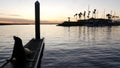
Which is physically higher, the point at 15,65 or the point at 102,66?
the point at 15,65

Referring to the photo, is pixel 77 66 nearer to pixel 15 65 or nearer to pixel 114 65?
pixel 114 65

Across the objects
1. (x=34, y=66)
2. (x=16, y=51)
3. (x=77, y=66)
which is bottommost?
(x=77, y=66)

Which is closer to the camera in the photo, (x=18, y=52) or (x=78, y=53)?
(x=18, y=52)

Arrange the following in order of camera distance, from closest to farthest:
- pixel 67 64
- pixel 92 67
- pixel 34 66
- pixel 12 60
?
pixel 34 66, pixel 12 60, pixel 92 67, pixel 67 64

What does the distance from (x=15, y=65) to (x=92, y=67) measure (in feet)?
26.8

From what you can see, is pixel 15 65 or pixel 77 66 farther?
pixel 77 66

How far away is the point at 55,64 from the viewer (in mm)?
18516

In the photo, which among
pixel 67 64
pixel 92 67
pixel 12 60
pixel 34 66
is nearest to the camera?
pixel 34 66

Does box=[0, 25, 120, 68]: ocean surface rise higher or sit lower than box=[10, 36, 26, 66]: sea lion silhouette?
lower

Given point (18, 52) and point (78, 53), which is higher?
point (18, 52)

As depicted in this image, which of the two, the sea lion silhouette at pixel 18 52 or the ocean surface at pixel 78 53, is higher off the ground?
the sea lion silhouette at pixel 18 52

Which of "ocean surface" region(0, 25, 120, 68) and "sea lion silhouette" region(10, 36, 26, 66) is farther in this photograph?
"ocean surface" region(0, 25, 120, 68)

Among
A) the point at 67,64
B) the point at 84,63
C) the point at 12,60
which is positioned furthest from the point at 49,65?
the point at 12,60

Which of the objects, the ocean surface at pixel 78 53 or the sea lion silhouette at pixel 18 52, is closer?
the sea lion silhouette at pixel 18 52
